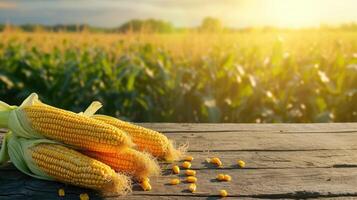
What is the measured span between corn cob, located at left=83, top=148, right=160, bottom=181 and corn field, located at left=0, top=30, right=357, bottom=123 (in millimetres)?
3250

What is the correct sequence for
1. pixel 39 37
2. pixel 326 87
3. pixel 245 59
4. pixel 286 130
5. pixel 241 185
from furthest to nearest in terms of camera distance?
pixel 39 37 < pixel 245 59 < pixel 326 87 < pixel 286 130 < pixel 241 185

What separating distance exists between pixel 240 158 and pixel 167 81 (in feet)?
11.5

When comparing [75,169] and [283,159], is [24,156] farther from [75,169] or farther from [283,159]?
[283,159]

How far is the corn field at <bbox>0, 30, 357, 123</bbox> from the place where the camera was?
5.67 m

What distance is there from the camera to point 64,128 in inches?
78.3

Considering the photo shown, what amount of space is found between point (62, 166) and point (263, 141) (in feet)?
3.74

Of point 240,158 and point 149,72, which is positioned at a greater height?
point 149,72

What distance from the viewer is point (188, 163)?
7.16ft

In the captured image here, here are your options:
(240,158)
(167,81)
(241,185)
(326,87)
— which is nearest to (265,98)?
(326,87)

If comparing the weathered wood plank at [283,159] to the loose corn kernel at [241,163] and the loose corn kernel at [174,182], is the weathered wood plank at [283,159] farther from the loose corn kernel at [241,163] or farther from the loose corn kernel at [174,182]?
the loose corn kernel at [174,182]

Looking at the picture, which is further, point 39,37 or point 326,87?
point 39,37

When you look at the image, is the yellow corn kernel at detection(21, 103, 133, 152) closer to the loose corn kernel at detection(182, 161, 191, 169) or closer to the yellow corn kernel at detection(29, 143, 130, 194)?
the yellow corn kernel at detection(29, 143, 130, 194)

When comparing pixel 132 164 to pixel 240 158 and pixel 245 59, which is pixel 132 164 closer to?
pixel 240 158

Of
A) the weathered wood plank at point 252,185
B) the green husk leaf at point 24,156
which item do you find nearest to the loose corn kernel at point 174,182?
the weathered wood plank at point 252,185
